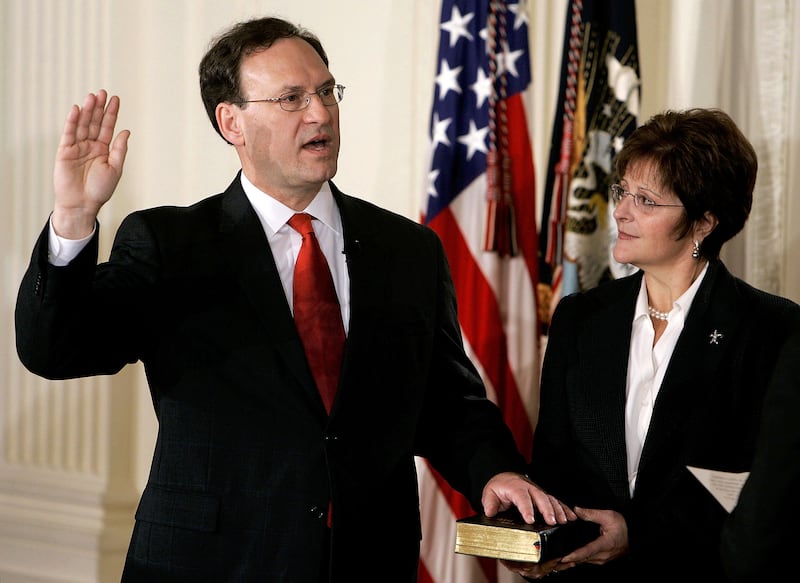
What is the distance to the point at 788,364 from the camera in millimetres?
1693

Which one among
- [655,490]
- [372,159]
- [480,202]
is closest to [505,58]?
[480,202]

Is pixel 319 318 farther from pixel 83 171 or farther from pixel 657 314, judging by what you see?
pixel 657 314

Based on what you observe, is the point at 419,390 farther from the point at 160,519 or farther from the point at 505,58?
the point at 505,58

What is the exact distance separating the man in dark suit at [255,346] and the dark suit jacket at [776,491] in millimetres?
807

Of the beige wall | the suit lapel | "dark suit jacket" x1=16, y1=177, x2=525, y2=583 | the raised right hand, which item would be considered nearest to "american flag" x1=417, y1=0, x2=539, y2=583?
the beige wall

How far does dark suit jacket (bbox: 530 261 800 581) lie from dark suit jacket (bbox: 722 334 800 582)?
0.95m

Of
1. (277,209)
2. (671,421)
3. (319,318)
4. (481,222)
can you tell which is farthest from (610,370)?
(481,222)

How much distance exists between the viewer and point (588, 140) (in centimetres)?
397

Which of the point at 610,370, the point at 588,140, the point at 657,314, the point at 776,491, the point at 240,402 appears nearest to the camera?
the point at 776,491

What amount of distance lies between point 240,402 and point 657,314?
Result: 1.26 metres

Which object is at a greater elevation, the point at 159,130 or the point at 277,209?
the point at 159,130

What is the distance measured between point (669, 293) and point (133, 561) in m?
1.62

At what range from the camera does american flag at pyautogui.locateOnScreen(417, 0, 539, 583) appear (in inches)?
157

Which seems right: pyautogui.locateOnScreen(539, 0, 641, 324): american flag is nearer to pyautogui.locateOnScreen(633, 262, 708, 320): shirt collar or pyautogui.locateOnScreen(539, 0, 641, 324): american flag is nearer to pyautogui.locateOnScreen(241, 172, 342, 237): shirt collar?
pyautogui.locateOnScreen(633, 262, 708, 320): shirt collar
